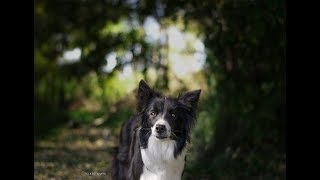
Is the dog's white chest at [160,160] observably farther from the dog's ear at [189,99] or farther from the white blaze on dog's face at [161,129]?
the dog's ear at [189,99]

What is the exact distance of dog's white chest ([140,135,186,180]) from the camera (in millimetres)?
6108

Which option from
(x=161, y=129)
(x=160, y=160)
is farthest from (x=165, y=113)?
(x=160, y=160)

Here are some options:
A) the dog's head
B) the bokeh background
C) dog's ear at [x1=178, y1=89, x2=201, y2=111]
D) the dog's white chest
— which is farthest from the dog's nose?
the bokeh background

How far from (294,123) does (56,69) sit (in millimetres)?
5633

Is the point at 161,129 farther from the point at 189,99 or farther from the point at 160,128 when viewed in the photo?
the point at 189,99

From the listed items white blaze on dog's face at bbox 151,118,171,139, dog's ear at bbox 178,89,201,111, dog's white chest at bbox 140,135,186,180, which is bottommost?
dog's white chest at bbox 140,135,186,180

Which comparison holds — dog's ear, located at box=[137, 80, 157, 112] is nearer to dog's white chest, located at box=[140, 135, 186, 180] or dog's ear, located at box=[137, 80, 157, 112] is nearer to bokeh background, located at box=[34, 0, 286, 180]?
dog's white chest, located at box=[140, 135, 186, 180]

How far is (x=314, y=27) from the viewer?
7.50 m

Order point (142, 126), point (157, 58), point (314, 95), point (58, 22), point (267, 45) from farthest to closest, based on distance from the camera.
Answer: point (58, 22), point (157, 58), point (267, 45), point (314, 95), point (142, 126)

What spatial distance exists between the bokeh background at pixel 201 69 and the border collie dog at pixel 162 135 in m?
2.66

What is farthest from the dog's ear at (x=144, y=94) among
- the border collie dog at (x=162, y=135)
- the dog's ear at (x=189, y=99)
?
the dog's ear at (x=189, y=99)

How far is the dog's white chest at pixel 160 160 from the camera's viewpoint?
20.0ft
